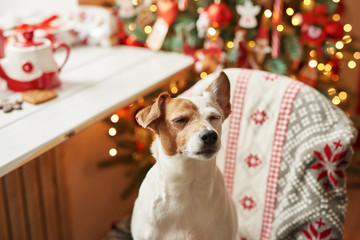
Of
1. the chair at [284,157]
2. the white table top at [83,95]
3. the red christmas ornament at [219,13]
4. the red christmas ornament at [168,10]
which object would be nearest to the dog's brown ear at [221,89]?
the chair at [284,157]

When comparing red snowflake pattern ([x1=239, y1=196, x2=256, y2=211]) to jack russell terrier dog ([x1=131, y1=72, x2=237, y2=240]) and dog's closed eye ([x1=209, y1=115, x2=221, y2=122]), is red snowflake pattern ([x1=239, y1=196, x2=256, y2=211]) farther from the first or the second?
dog's closed eye ([x1=209, y1=115, x2=221, y2=122])

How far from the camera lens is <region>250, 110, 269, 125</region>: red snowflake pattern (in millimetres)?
1420

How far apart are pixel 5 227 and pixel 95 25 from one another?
906 millimetres

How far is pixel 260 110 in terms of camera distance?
142 cm

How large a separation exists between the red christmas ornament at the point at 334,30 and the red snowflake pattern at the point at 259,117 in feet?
2.28

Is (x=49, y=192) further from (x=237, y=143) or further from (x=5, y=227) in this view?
(x=237, y=143)

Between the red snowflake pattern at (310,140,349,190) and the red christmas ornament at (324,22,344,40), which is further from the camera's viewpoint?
the red christmas ornament at (324,22,344,40)

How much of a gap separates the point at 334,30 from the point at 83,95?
103 cm

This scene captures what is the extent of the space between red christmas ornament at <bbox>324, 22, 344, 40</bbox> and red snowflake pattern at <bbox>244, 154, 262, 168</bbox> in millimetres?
765

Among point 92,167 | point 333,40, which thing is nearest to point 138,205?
point 92,167

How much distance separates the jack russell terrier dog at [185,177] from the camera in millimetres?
992

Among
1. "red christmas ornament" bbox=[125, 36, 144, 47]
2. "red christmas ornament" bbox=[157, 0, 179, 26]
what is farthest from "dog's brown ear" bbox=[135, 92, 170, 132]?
"red christmas ornament" bbox=[125, 36, 144, 47]

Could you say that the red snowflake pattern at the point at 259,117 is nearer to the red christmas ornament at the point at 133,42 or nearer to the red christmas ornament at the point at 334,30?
the red christmas ornament at the point at 334,30

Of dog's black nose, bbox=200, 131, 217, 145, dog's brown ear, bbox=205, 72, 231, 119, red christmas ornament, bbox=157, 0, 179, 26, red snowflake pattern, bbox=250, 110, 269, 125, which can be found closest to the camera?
dog's black nose, bbox=200, 131, 217, 145
